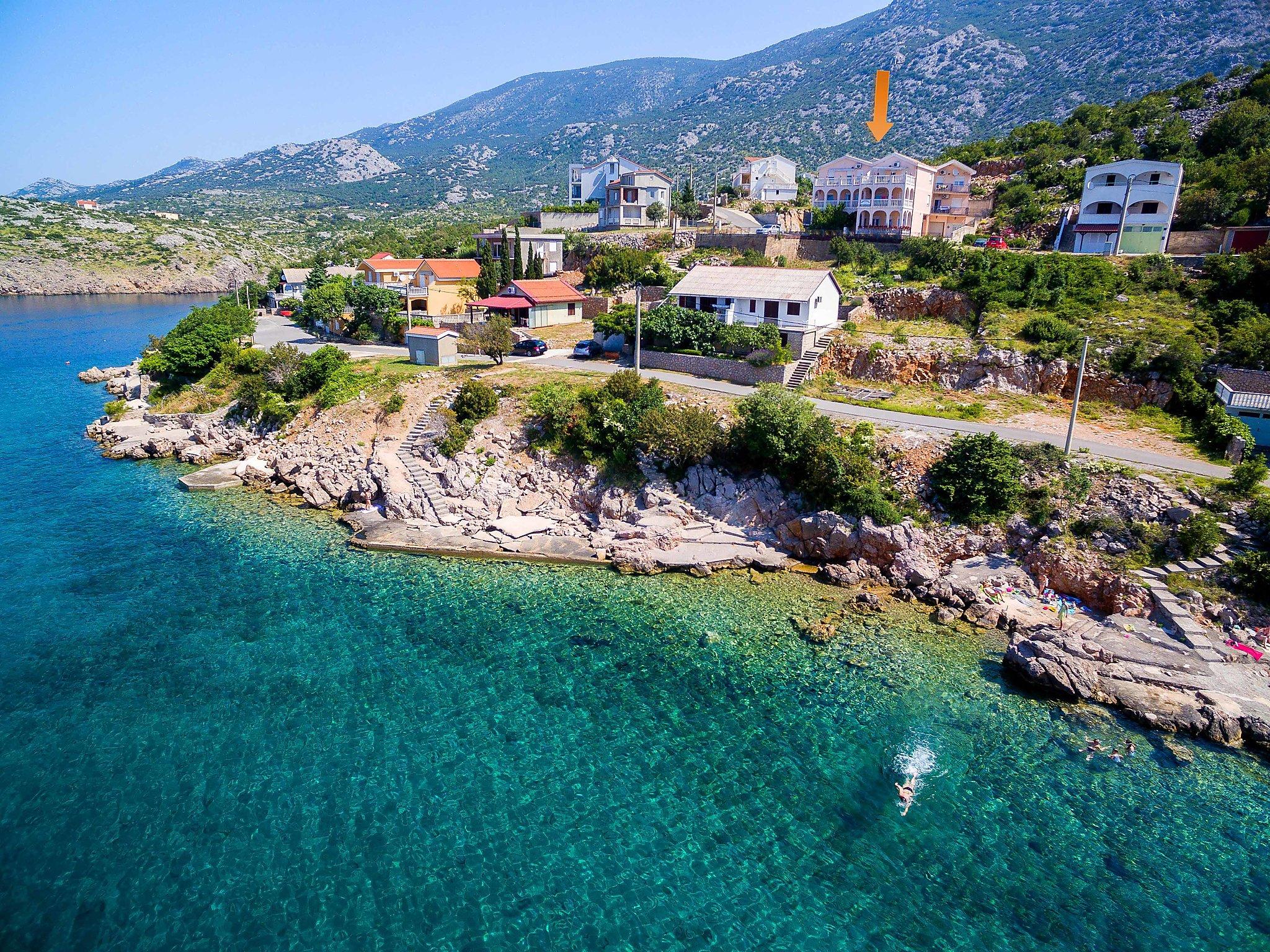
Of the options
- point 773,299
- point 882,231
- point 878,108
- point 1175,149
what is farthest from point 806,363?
point 878,108

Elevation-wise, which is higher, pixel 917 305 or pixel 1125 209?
pixel 1125 209

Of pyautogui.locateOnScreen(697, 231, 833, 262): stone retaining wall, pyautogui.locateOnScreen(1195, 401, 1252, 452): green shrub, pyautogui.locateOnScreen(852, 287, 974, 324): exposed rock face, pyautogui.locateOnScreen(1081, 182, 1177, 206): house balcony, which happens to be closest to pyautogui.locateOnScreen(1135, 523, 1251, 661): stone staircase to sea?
pyautogui.locateOnScreen(1195, 401, 1252, 452): green shrub

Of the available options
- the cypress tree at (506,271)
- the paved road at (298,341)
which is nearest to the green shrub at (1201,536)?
the paved road at (298,341)

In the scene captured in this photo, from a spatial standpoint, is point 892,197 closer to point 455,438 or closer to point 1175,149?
point 1175,149

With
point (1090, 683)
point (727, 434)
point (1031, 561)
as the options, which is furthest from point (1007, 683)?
point (727, 434)

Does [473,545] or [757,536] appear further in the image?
[757,536]

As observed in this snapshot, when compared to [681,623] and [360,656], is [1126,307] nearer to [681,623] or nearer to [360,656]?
[681,623]
